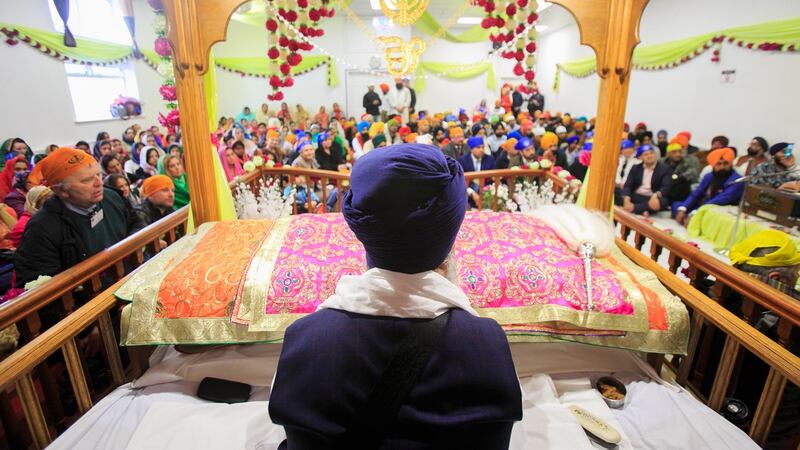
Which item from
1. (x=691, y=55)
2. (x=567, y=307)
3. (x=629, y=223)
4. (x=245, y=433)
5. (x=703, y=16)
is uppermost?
(x=703, y=16)

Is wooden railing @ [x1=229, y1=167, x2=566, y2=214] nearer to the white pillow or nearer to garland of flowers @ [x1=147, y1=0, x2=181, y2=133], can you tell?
garland of flowers @ [x1=147, y1=0, x2=181, y2=133]

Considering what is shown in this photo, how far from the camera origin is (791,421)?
5.62 ft

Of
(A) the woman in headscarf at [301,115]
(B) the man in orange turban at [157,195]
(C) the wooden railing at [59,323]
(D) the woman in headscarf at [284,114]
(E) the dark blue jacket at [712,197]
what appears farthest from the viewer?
(A) the woman in headscarf at [301,115]

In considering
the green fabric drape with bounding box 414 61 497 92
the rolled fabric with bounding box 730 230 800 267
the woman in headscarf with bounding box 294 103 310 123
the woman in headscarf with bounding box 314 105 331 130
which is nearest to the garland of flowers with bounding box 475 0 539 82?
the rolled fabric with bounding box 730 230 800 267

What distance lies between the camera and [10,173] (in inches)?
193

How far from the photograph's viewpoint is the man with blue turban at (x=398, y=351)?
82 cm

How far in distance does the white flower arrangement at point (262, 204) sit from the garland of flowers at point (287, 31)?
98 cm

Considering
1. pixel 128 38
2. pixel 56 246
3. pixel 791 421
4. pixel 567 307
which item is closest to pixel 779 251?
pixel 791 421

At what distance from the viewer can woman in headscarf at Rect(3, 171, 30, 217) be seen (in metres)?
4.08

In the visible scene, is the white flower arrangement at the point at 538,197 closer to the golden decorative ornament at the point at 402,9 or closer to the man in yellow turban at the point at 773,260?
the man in yellow turban at the point at 773,260

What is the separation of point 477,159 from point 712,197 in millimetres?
3120

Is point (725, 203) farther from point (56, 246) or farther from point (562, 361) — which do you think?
point (56, 246)

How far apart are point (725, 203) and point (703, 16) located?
388 centimetres

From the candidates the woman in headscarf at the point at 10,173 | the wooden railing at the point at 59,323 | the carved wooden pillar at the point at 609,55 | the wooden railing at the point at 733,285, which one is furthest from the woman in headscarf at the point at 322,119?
the wooden railing at the point at 733,285
